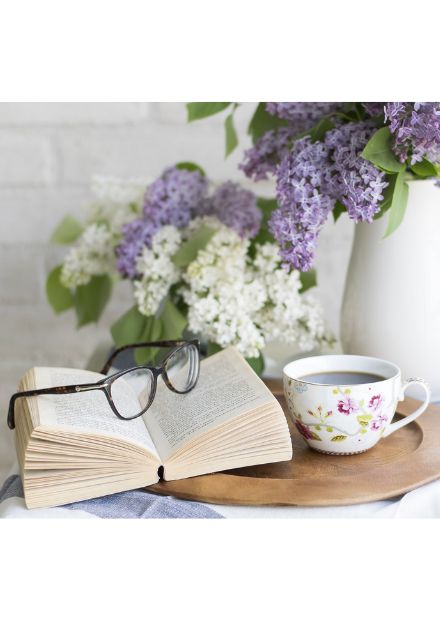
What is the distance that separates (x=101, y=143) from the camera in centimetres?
132

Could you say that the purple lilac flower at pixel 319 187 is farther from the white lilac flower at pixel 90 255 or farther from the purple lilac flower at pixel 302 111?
the white lilac flower at pixel 90 255

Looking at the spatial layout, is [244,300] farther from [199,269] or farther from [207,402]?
[207,402]

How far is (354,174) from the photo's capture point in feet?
2.34

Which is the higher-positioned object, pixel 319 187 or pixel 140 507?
pixel 319 187

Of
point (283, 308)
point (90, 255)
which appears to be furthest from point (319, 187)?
point (90, 255)

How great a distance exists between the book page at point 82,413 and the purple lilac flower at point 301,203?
0.23 metres

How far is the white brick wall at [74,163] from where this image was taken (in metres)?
1.31

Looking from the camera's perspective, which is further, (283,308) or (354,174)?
(283,308)

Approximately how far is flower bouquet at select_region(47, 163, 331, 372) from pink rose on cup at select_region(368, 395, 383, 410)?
0.21 metres

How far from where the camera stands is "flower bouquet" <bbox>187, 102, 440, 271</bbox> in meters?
0.69

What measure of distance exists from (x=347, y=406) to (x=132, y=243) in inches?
15.3

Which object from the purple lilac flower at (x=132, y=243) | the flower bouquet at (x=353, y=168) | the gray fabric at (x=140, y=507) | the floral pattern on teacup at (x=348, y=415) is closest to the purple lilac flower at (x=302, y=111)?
the flower bouquet at (x=353, y=168)

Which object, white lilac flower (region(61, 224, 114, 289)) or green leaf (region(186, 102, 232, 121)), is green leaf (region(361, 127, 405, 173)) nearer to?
green leaf (region(186, 102, 232, 121))
